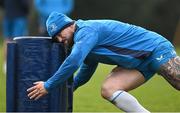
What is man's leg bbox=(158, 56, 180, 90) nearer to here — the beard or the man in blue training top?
the man in blue training top

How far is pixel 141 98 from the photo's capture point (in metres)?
12.2

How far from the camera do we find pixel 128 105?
8086mm

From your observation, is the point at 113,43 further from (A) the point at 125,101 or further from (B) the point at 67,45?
(A) the point at 125,101

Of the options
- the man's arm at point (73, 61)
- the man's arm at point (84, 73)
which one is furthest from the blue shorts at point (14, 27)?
the man's arm at point (73, 61)

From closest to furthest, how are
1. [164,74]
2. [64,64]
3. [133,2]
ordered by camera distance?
1. [64,64]
2. [164,74]
3. [133,2]

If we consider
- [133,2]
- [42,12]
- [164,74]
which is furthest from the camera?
[133,2]

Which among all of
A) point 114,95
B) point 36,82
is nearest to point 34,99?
point 36,82

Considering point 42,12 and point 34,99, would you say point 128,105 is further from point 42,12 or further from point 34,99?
point 42,12

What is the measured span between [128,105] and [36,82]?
3.08ft

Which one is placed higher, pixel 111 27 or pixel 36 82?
pixel 111 27

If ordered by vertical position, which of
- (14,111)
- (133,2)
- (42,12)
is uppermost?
(14,111)

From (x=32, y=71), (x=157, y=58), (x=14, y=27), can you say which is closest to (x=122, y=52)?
(x=157, y=58)

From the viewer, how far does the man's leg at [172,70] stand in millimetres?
8180

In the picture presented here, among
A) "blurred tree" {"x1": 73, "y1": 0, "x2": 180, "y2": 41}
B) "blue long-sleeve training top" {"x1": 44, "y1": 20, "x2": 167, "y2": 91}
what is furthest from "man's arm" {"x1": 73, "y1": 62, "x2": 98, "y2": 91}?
"blurred tree" {"x1": 73, "y1": 0, "x2": 180, "y2": 41}
